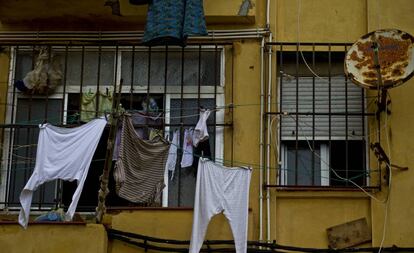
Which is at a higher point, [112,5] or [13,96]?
[112,5]

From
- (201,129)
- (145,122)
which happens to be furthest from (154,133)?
(201,129)

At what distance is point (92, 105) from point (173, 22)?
154 cm

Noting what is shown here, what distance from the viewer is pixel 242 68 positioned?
955 centimetres

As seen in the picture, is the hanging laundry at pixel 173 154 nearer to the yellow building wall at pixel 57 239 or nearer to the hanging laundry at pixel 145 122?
the hanging laundry at pixel 145 122

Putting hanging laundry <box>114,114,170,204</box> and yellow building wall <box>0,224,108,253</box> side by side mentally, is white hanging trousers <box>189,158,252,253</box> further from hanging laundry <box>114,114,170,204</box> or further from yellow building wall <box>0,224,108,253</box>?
yellow building wall <box>0,224,108,253</box>

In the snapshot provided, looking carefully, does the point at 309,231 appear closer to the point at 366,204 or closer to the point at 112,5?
the point at 366,204

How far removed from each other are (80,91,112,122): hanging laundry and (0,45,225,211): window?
0.07 meters

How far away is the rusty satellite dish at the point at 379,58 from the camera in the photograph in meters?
8.85

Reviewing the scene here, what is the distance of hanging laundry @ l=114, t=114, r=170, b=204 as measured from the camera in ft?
28.5

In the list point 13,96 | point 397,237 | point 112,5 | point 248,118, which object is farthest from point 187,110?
point 397,237

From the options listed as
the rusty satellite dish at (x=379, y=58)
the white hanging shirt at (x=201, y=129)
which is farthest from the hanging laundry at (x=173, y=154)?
the rusty satellite dish at (x=379, y=58)

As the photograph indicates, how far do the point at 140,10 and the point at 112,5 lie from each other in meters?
0.35

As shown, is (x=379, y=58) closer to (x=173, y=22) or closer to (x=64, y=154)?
(x=173, y=22)

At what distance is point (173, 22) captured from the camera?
358 inches
